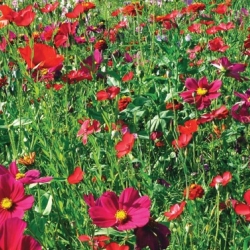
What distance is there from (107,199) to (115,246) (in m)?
0.07

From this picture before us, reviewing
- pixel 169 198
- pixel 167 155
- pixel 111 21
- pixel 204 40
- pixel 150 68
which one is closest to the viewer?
pixel 169 198

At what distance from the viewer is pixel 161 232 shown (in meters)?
0.74

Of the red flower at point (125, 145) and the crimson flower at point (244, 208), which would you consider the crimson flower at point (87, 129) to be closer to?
the red flower at point (125, 145)

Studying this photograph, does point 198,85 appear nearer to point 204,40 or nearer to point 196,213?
point 196,213

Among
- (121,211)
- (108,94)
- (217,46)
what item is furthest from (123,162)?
(121,211)

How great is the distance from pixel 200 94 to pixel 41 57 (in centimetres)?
42

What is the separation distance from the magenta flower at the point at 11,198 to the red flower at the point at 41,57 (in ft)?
1.57

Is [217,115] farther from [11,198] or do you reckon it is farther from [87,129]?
[11,198]

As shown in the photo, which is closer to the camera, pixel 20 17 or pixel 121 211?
pixel 121 211

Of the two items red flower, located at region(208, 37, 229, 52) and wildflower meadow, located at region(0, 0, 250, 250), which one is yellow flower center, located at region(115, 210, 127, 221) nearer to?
wildflower meadow, located at region(0, 0, 250, 250)

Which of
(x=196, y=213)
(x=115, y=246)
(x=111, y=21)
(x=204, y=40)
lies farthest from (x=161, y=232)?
(x=111, y=21)

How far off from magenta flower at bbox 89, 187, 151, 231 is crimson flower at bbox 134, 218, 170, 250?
22 mm

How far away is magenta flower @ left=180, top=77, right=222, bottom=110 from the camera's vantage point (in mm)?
1314

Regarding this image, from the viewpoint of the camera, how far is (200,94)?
4.38ft
